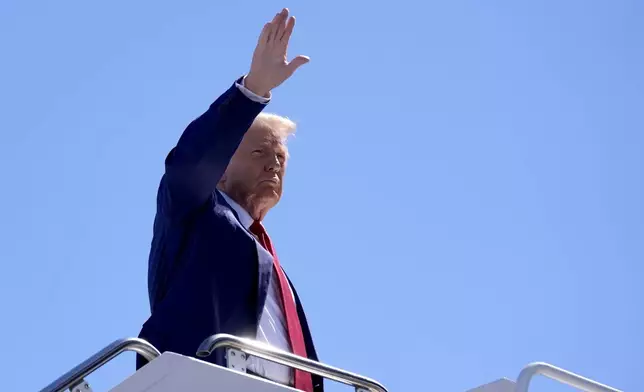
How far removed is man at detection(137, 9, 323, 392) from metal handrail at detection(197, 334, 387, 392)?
500 mm

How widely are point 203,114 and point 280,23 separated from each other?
0.53m

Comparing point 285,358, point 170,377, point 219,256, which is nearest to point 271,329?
point 219,256

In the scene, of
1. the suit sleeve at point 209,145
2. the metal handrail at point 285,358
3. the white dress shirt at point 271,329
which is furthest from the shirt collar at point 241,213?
the metal handrail at point 285,358

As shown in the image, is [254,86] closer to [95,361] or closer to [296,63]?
[296,63]

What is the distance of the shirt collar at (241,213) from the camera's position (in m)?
6.88

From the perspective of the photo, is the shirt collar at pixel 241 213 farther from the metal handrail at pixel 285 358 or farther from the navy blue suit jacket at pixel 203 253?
the metal handrail at pixel 285 358

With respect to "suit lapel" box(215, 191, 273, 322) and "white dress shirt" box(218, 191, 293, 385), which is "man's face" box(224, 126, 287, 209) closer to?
"white dress shirt" box(218, 191, 293, 385)

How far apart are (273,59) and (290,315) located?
1.18 meters

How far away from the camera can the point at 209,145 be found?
6.28 metres

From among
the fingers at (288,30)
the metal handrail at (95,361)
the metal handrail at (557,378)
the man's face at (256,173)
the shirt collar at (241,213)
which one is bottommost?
the metal handrail at (557,378)

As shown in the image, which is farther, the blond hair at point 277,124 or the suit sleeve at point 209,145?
the blond hair at point 277,124

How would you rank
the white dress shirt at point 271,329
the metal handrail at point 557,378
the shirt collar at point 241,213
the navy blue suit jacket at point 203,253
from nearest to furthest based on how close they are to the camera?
the metal handrail at point 557,378, the white dress shirt at point 271,329, the navy blue suit jacket at point 203,253, the shirt collar at point 241,213

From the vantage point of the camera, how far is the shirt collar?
688cm

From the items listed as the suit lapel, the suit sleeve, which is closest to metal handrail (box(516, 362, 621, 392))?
the suit lapel
